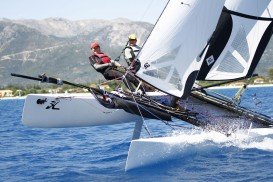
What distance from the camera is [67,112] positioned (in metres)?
10.8

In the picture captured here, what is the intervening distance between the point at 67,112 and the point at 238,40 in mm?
4740

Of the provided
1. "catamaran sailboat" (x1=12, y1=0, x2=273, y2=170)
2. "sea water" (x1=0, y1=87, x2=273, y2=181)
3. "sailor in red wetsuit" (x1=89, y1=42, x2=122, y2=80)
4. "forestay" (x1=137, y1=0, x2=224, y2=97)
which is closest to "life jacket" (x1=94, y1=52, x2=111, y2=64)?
"sailor in red wetsuit" (x1=89, y1=42, x2=122, y2=80)

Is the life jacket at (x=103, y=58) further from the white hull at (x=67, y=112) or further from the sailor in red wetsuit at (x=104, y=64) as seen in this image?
the white hull at (x=67, y=112)

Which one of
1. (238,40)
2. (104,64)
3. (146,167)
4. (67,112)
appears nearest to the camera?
(146,167)

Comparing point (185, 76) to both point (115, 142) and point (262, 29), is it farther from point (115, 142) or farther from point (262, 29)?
point (115, 142)

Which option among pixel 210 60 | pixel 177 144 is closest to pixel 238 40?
pixel 210 60

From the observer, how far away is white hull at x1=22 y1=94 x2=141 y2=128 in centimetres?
1047

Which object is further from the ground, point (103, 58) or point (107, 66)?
point (103, 58)

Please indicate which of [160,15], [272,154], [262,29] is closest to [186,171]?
[272,154]

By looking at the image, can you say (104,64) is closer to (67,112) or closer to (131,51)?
(131,51)

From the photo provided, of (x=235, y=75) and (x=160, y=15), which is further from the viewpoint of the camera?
(x=235, y=75)

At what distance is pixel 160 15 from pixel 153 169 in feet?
11.0

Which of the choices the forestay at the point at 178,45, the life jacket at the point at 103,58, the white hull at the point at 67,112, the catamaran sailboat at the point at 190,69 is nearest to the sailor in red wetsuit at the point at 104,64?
the life jacket at the point at 103,58

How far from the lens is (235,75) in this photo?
11.9m
